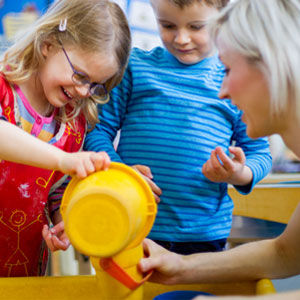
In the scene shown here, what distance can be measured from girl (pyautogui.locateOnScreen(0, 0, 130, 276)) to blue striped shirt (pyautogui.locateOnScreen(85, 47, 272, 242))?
69 millimetres

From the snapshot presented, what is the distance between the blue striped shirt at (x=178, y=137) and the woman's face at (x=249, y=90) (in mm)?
296

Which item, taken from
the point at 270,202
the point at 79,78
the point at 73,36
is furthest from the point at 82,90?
the point at 270,202

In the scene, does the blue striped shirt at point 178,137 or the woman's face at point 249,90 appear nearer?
the woman's face at point 249,90

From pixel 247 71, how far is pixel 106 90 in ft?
1.47

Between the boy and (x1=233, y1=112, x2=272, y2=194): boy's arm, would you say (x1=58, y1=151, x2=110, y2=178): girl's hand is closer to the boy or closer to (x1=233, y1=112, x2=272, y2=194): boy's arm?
the boy

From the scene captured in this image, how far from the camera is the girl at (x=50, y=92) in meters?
0.98

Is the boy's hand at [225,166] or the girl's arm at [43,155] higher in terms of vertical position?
the girl's arm at [43,155]

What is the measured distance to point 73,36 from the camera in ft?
3.28

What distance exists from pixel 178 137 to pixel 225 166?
0.18 metres

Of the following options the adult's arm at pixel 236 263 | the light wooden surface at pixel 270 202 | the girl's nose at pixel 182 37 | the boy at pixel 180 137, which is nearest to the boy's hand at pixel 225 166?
the boy at pixel 180 137

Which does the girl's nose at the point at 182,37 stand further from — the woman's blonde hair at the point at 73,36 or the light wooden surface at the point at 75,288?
the light wooden surface at the point at 75,288

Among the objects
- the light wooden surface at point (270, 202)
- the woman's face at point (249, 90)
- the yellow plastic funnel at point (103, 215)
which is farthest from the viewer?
the light wooden surface at point (270, 202)

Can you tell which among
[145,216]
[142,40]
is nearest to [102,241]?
[145,216]

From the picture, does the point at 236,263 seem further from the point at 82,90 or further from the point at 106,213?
Answer: the point at 82,90
